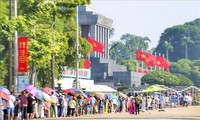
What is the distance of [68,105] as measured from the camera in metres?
46.2

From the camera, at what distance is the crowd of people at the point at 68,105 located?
36812 millimetres

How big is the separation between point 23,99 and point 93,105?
1482cm

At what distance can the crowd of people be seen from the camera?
36.8 meters

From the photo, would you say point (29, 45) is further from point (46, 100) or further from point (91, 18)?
point (91, 18)

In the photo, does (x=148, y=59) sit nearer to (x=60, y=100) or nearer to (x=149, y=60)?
(x=149, y=60)

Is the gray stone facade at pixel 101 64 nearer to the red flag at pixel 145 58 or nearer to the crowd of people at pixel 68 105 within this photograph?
the red flag at pixel 145 58

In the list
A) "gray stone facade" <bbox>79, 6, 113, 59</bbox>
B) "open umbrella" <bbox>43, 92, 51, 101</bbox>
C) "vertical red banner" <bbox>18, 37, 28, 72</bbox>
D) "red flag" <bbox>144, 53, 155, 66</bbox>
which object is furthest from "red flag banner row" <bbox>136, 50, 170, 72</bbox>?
"vertical red banner" <bbox>18, 37, 28, 72</bbox>

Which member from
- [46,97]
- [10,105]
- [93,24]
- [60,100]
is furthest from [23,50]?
[93,24]

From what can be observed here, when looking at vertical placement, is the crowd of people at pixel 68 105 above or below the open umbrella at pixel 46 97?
below

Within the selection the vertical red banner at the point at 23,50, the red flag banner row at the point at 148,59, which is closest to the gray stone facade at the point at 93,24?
the red flag banner row at the point at 148,59

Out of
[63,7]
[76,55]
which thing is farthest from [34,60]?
[76,55]

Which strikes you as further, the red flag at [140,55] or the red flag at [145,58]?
the red flag at [145,58]

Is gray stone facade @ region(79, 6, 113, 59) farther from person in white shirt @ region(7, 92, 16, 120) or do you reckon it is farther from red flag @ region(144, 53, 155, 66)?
person in white shirt @ region(7, 92, 16, 120)

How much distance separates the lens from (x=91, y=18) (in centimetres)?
15588
